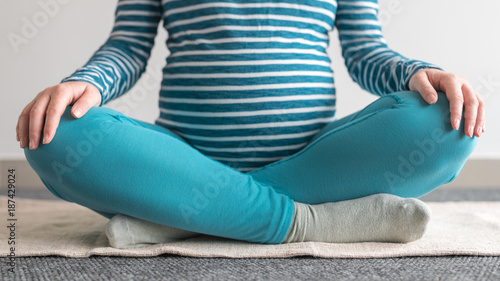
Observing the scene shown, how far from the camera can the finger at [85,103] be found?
25.1 inches

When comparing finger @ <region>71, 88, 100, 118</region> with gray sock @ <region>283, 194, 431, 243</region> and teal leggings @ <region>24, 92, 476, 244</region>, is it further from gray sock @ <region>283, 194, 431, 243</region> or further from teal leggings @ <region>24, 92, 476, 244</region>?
gray sock @ <region>283, 194, 431, 243</region>

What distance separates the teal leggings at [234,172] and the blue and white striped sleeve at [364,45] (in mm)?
127

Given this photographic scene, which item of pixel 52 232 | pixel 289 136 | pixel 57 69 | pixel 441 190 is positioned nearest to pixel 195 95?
pixel 289 136

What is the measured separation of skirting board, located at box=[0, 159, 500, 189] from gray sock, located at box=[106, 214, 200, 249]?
0.98m

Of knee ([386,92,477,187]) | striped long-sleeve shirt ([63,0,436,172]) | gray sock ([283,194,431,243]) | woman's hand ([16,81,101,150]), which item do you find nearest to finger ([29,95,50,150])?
woman's hand ([16,81,101,150])

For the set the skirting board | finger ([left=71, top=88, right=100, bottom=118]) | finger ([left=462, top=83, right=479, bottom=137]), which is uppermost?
finger ([left=71, top=88, right=100, bottom=118])

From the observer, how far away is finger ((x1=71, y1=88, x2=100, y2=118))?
637 millimetres

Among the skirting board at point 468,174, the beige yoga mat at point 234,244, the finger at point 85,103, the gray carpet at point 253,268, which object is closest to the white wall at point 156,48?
the skirting board at point 468,174

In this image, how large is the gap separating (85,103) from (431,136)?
444mm

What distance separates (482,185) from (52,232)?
125 centimetres

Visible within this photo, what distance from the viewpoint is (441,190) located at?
1487mm

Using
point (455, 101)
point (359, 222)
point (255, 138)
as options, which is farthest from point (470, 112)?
point (255, 138)

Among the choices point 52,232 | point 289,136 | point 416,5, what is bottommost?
point 52,232

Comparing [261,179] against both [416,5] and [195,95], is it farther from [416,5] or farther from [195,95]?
[416,5]
